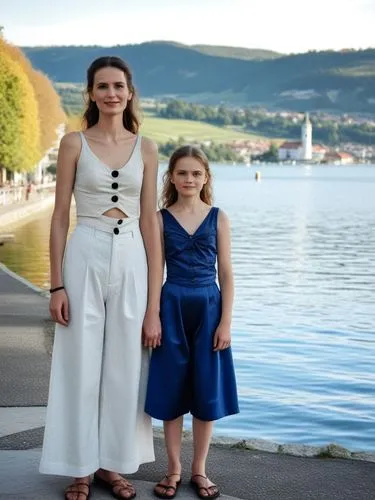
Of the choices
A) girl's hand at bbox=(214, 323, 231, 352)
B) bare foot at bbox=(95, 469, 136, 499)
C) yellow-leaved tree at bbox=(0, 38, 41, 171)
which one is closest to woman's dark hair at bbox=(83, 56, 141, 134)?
girl's hand at bbox=(214, 323, 231, 352)

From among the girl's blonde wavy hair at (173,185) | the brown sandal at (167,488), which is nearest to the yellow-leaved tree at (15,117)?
the girl's blonde wavy hair at (173,185)

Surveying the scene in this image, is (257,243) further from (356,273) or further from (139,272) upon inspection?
(139,272)

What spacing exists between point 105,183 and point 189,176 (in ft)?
1.45

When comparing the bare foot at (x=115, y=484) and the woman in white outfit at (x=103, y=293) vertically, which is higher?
the woman in white outfit at (x=103, y=293)

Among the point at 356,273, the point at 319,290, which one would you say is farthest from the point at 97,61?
the point at 356,273

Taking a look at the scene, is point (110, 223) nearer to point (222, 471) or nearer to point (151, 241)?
point (151, 241)

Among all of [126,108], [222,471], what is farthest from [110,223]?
[222,471]

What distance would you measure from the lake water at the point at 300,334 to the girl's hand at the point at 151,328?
4181 mm

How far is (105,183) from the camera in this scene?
522 centimetres

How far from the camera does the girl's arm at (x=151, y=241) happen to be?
5238 mm

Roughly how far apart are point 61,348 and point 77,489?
0.68m

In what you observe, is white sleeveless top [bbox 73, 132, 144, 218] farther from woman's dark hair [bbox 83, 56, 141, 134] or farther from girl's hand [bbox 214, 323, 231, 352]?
girl's hand [bbox 214, 323, 231, 352]

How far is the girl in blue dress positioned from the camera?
5.30m

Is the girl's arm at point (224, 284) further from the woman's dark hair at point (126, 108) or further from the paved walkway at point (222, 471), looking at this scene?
the paved walkway at point (222, 471)
